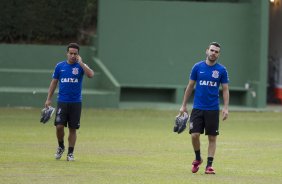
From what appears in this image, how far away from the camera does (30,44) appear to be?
1351 inches

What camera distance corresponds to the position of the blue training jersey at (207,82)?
1465 cm

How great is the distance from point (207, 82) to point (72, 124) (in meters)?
2.95

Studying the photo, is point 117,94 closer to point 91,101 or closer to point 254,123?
point 91,101

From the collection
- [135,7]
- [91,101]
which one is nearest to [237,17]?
[135,7]

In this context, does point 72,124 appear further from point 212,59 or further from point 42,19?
point 42,19

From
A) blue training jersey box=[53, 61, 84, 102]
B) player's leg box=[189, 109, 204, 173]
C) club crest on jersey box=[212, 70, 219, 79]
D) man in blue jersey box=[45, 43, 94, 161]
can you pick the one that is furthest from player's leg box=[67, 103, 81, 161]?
club crest on jersey box=[212, 70, 219, 79]

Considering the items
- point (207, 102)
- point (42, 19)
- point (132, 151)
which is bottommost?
point (132, 151)

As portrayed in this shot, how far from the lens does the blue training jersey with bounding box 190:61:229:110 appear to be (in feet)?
48.1

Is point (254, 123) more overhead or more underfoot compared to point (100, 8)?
more underfoot

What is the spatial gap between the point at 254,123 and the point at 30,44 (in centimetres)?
1067

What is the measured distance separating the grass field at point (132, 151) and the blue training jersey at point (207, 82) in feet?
3.76

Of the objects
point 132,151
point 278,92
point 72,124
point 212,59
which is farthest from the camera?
point 278,92

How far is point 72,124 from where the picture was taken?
16.3 meters

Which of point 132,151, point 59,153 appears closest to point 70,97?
point 59,153
